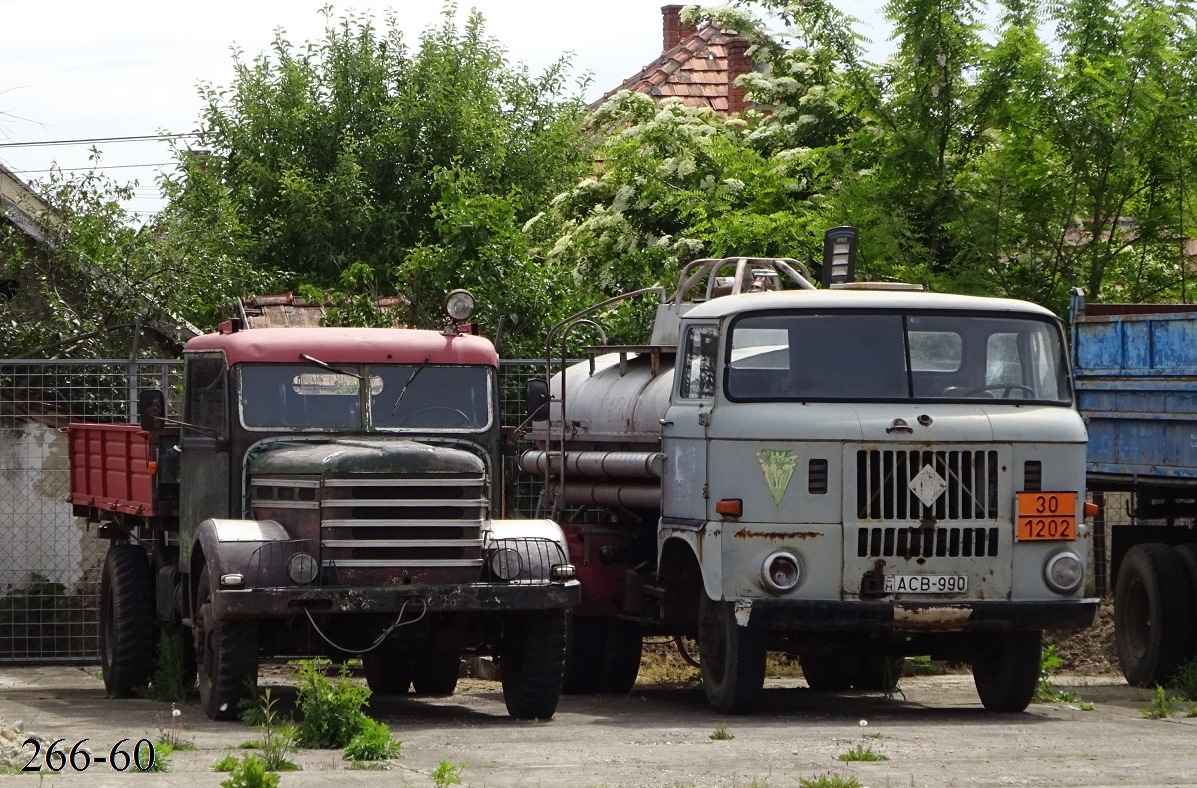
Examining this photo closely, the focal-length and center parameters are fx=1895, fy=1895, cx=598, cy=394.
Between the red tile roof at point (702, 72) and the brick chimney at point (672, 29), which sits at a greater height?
the brick chimney at point (672, 29)

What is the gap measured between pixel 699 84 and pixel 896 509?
1928 cm

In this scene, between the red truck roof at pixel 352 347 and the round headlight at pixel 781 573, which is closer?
the round headlight at pixel 781 573

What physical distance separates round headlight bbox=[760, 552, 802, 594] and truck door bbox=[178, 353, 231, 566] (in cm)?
323

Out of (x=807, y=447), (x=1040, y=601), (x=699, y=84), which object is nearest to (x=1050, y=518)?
(x=1040, y=601)

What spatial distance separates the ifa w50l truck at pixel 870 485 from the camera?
35.6 feet

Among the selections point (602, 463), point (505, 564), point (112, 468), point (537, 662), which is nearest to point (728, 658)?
point (537, 662)

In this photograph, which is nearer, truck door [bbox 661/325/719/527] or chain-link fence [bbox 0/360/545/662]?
truck door [bbox 661/325/719/527]

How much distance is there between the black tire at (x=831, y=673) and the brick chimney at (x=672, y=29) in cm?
2324

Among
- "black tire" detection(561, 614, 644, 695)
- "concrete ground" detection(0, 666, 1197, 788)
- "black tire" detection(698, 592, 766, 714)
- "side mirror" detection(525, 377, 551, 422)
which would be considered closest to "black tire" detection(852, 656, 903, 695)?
"concrete ground" detection(0, 666, 1197, 788)

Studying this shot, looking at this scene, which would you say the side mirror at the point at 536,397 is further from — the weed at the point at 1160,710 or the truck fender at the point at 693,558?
the weed at the point at 1160,710

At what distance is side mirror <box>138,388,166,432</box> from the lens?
1181cm

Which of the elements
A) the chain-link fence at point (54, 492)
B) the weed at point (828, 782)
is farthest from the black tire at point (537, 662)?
the chain-link fence at point (54, 492)

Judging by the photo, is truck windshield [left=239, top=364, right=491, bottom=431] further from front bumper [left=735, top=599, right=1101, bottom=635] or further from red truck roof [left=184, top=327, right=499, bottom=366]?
front bumper [left=735, top=599, right=1101, bottom=635]

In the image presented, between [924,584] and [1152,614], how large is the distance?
9.62 feet
